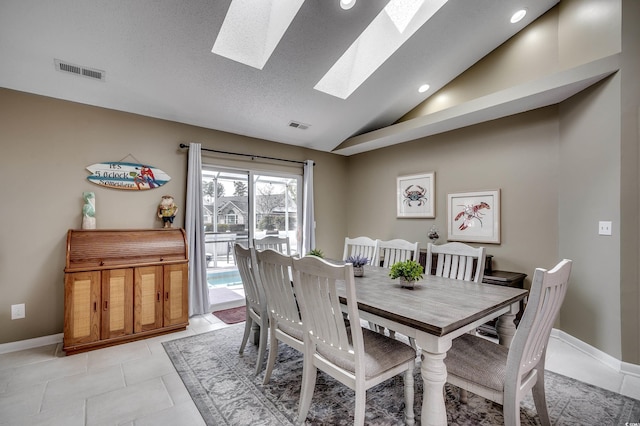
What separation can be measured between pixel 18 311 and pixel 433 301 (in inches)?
150

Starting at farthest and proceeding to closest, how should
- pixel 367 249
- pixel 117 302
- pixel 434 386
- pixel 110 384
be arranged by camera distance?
pixel 367 249 → pixel 117 302 → pixel 110 384 → pixel 434 386

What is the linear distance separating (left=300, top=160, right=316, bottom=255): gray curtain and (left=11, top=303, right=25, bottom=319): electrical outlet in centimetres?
329

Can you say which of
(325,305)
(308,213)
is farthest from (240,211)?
(325,305)

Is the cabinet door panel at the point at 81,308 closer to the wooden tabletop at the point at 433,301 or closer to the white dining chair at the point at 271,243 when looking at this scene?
the white dining chair at the point at 271,243

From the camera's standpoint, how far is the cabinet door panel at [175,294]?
3266 mm

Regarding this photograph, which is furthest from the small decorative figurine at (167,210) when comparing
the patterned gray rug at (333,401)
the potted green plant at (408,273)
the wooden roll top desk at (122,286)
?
the potted green plant at (408,273)

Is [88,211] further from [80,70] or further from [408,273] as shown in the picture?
[408,273]

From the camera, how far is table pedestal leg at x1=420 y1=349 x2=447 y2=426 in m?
1.49

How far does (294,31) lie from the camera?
107 inches

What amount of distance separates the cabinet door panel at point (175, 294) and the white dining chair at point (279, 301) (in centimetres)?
155

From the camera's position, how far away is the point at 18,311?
2.90 metres

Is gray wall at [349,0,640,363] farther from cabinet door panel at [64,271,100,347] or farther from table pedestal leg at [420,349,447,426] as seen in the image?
cabinet door panel at [64,271,100,347]

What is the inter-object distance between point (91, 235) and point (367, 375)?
9.71 feet

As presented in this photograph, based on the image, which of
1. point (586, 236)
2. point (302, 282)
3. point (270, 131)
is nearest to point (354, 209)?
point (270, 131)
